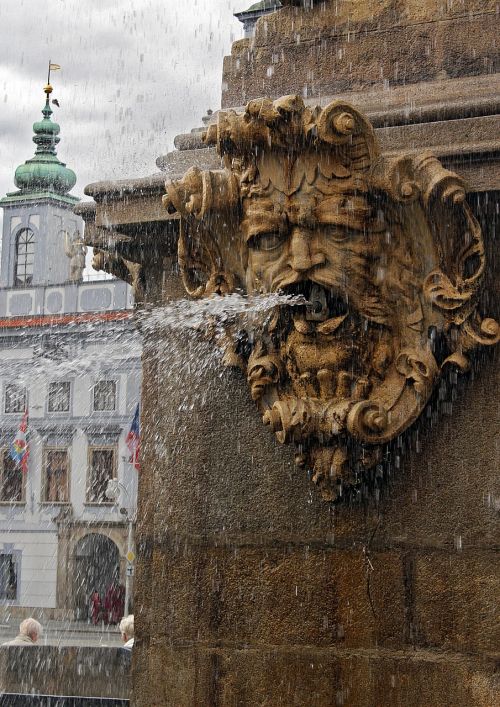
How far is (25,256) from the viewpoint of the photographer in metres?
55.8

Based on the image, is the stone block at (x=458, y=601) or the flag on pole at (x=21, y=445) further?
the flag on pole at (x=21, y=445)

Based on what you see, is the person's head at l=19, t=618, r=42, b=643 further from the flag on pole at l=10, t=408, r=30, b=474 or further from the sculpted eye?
the flag on pole at l=10, t=408, r=30, b=474

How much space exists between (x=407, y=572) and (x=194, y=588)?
2.29ft

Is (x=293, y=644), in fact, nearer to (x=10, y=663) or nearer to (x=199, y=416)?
(x=199, y=416)

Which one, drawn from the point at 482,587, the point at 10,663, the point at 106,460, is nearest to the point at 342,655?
the point at 482,587

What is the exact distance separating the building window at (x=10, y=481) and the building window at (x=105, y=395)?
3558 mm

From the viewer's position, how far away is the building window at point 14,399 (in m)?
45.9

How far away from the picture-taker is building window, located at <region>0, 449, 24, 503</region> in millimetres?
45281

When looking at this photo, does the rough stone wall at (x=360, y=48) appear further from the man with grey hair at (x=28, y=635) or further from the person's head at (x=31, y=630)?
the person's head at (x=31, y=630)

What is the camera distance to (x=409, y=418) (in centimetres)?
393

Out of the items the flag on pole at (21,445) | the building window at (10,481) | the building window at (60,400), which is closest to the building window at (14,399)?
the flag on pole at (21,445)

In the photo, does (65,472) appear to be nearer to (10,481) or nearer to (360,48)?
(10,481)

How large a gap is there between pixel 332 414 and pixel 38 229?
53420 millimetres

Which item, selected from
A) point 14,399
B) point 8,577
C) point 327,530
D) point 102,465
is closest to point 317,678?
point 327,530
